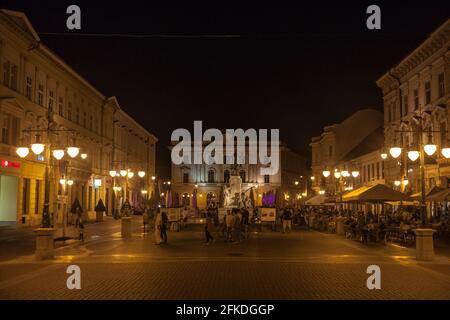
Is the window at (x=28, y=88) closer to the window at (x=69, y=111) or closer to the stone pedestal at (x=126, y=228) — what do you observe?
the window at (x=69, y=111)

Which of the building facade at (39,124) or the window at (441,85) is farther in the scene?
the window at (441,85)

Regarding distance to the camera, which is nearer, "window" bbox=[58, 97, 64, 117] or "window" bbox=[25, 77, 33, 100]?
"window" bbox=[25, 77, 33, 100]

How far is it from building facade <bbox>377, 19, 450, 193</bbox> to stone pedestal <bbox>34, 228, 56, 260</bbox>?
20.7 metres

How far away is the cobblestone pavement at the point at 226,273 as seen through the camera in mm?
11633

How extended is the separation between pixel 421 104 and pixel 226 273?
97.8 feet

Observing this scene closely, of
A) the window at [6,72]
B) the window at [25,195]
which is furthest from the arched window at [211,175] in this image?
the window at [6,72]

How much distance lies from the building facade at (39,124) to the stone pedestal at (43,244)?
5870 mm

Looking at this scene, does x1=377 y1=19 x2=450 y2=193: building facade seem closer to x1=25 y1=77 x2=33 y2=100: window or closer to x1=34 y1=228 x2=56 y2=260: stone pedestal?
x1=34 y1=228 x2=56 y2=260: stone pedestal

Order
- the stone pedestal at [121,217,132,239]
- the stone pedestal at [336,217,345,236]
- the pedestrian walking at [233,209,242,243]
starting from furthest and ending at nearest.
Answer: the stone pedestal at [336,217,345,236]
the stone pedestal at [121,217,132,239]
the pedestrian walking at [233,209,242,243]

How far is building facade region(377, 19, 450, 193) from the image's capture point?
35531 mm

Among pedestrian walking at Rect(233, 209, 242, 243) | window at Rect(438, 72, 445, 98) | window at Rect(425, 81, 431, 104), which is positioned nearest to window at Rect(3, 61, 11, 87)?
pedestrian walking at Rect(233, 209, 242, 243)

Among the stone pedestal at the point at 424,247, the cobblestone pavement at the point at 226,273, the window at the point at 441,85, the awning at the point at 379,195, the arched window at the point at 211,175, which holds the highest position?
the window at the point at 441,85

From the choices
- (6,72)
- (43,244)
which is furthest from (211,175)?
(43,244)
